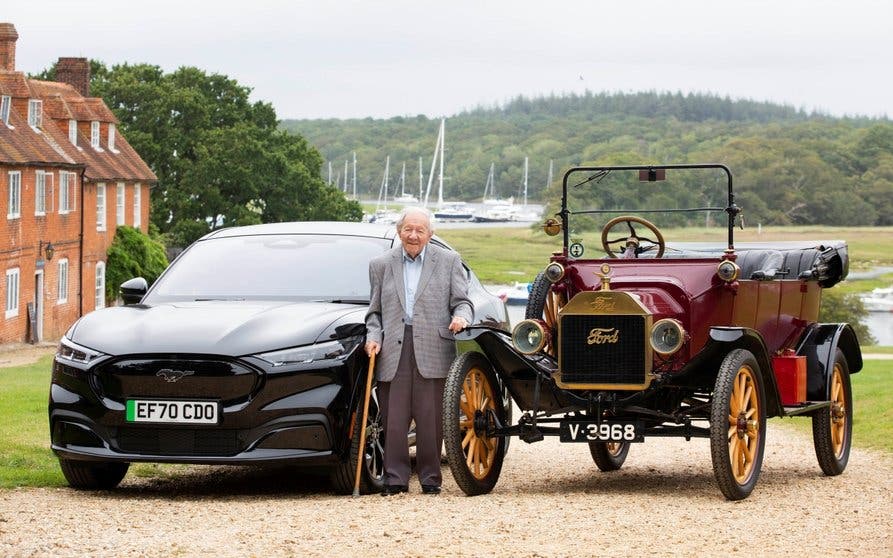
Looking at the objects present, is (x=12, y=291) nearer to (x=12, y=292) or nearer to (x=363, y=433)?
(x=12, y=292)

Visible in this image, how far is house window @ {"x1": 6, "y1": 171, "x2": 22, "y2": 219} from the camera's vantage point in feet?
144

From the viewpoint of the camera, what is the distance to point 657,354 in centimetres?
995

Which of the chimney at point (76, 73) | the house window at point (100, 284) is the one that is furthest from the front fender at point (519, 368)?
the chimney at point (76, 73)

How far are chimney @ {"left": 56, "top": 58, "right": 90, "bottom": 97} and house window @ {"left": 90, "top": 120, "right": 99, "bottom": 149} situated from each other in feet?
21.7

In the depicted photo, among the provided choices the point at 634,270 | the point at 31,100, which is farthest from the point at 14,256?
the point at 634,270

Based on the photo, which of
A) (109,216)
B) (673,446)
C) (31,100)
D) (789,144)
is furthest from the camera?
(789,144)

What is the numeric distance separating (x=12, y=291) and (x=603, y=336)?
37.6 m

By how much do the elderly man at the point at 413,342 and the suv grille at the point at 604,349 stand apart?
0.65m

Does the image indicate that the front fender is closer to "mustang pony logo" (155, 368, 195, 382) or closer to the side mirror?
"mustang pony logo" (155, 368, 195, 382)

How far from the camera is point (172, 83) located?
75812 millimetres

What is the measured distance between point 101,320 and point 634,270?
3.46m

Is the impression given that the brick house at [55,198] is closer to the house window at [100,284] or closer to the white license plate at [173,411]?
the house window at [100,284]

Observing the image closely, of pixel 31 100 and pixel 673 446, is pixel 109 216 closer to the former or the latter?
pixel 31 100

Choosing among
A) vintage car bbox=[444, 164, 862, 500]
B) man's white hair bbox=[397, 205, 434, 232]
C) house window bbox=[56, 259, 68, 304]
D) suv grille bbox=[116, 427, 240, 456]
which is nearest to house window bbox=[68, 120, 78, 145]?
house window bbox=[56, 259, 68, 304]
